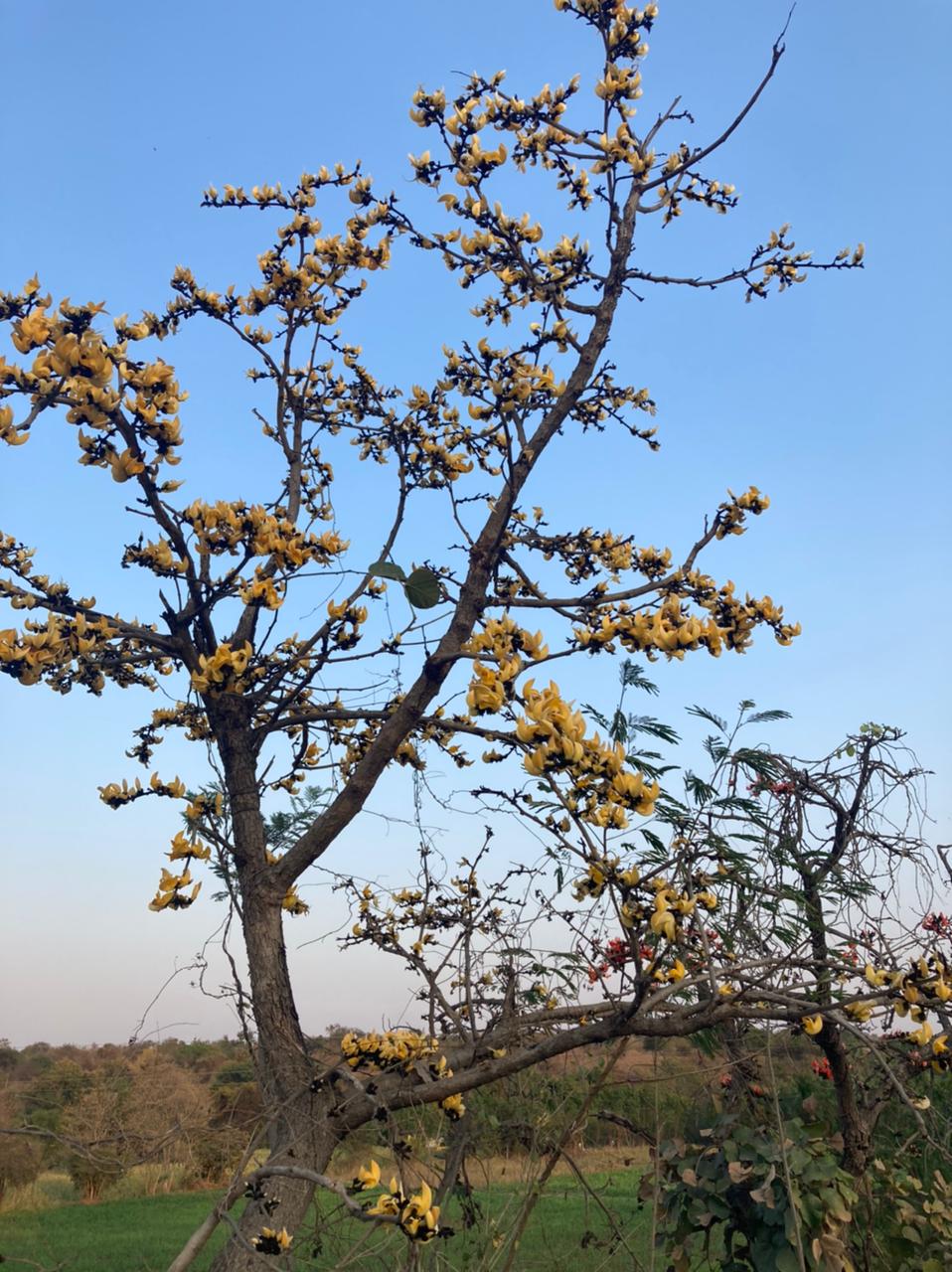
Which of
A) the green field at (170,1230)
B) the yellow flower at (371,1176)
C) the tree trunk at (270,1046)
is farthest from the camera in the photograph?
the green field at (170,1230)

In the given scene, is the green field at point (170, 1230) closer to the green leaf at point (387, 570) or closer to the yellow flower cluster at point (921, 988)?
the yellow flower cluster at point (921, 988)

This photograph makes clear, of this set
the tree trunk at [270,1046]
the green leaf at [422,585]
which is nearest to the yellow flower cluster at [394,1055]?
the tree trunk at [270,1046]

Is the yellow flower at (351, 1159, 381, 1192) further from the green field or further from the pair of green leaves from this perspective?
the pair of green leaves

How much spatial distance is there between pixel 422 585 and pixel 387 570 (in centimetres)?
24

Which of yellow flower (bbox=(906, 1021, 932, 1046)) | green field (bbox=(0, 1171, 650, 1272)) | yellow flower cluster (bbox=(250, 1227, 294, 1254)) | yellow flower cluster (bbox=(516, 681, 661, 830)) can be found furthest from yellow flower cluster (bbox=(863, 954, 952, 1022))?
green field (bbox=(0, 1171, 650, 1272))

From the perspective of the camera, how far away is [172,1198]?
11930 millimetres

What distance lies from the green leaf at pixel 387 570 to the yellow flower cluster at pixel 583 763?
194 centimetres

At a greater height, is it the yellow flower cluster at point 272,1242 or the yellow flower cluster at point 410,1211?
the yellow flower cluster at point 410,1211

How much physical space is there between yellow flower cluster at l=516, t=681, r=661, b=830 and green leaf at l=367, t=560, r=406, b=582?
194 cm

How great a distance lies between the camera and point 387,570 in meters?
4.72

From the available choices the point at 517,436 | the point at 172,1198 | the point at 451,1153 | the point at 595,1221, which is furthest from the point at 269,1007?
the point at 172,1198

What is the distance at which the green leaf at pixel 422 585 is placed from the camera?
4875 millimetres

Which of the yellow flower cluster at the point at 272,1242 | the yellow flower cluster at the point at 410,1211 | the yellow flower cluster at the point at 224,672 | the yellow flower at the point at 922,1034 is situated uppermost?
the yellow flower cluster at the point at 224,672

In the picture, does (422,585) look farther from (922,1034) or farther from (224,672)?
(922,1034)
